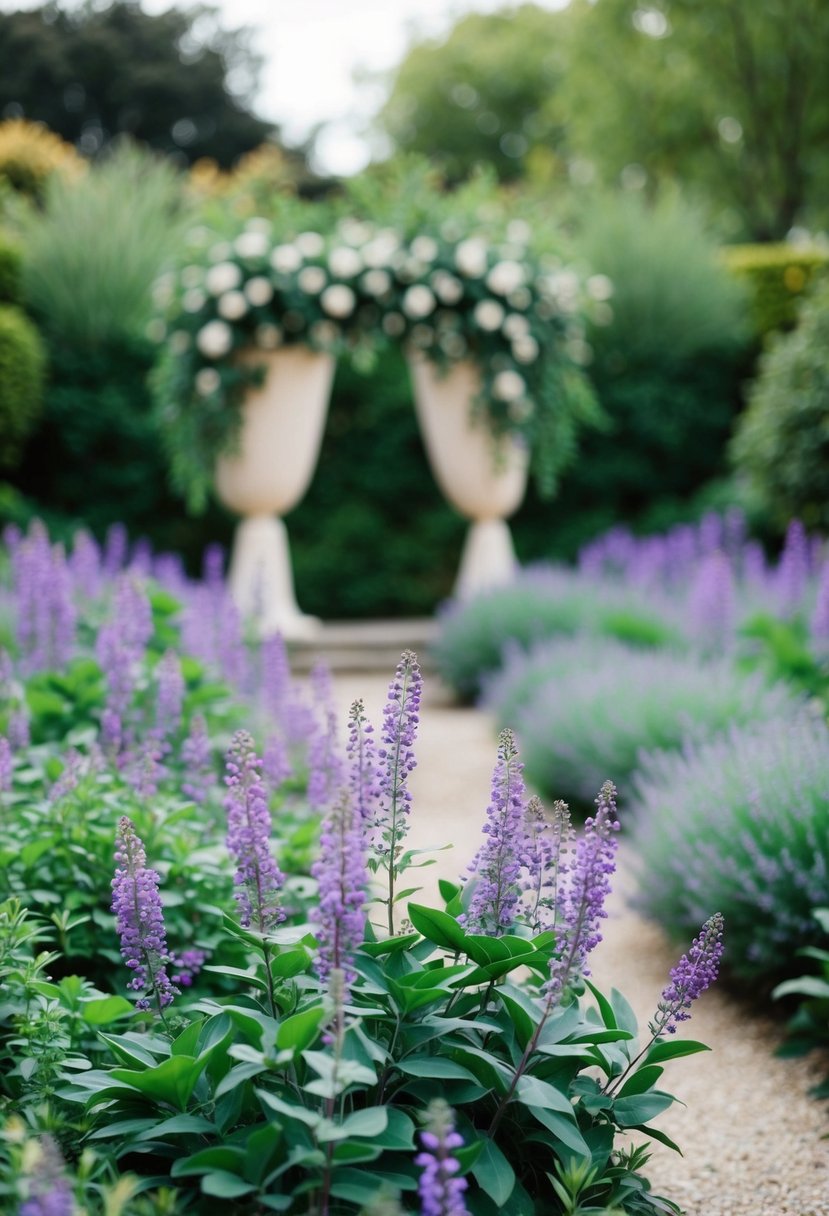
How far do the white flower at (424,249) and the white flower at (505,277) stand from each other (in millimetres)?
361

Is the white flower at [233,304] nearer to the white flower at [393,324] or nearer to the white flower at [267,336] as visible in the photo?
the white flower at [267,336]

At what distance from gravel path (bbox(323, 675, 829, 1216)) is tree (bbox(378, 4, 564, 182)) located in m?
29.5

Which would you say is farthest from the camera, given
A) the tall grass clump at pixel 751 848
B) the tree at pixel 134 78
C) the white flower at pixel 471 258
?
the tree at pixel 134 78

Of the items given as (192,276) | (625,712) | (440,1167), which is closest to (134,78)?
(192,276)

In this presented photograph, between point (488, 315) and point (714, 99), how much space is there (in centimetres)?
1568

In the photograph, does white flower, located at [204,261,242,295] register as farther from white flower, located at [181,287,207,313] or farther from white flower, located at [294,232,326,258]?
white flower, located at [294,232,326,258]

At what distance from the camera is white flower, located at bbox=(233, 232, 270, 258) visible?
22.8 ft

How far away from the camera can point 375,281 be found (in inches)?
282

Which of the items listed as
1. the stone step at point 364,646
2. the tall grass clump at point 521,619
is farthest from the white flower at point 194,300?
the tall grass clump at point 521,619

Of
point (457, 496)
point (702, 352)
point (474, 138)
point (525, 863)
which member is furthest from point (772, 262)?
point (474, 138)

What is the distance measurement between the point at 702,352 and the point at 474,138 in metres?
24.6

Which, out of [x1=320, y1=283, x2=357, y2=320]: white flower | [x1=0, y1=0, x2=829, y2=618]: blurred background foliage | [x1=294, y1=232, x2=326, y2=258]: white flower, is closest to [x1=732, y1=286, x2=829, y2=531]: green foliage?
[x1=0, y1=0, x2=829, y2=618]: blurred background foliage

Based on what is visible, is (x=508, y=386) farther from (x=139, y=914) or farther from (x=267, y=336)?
(x=139, y=914)

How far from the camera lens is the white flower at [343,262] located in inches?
278
